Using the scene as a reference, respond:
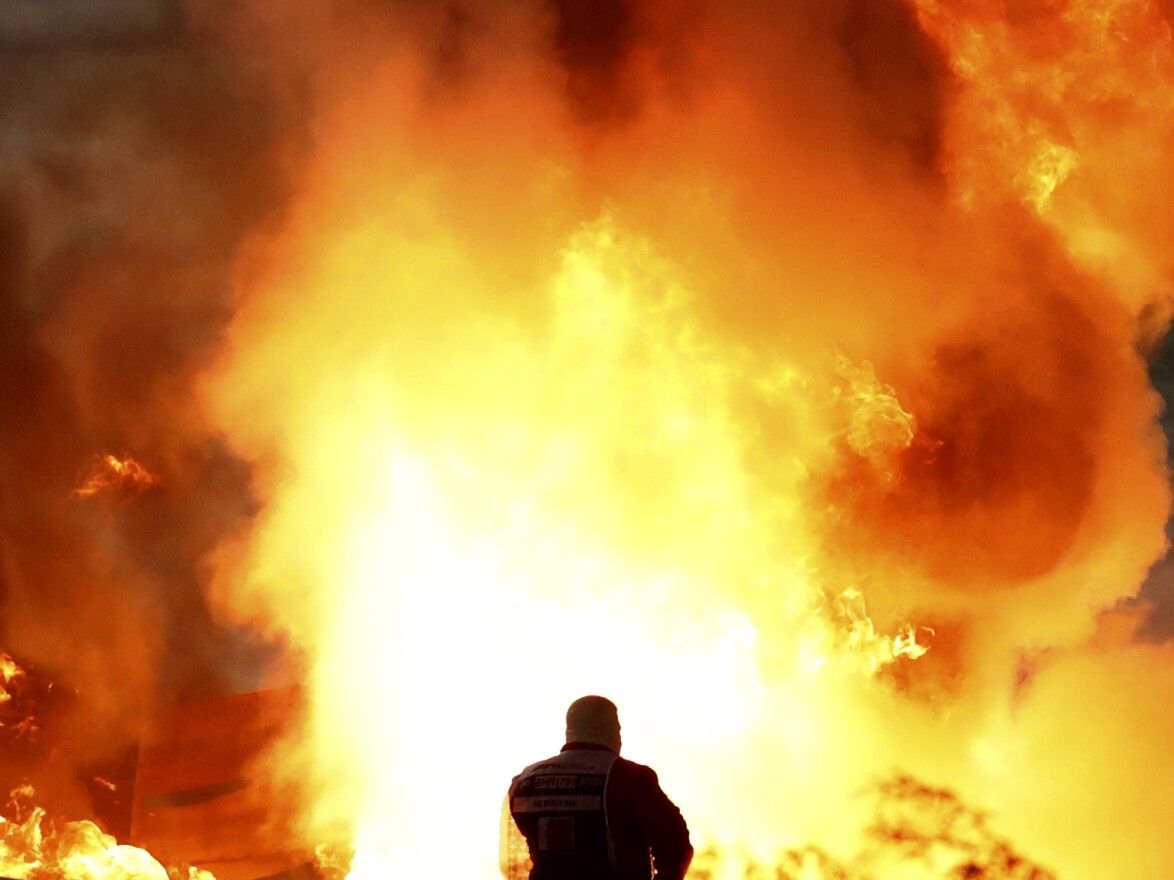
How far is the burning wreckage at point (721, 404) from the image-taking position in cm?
1138

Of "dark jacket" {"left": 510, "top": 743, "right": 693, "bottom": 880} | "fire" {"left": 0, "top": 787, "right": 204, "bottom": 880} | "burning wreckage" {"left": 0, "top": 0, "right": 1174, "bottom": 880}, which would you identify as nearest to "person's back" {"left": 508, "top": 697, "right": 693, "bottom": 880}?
"dark jacket" {"left": 510, "top": 743, "right": 693, "bottom": 880}

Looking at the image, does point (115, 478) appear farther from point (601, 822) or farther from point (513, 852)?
point (601, 822)

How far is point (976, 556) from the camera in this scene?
1226cm

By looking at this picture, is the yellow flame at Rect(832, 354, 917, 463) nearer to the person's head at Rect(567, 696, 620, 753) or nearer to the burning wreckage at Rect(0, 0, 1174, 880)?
the burning wreckage at Rect(0, 0, 1174, 880)

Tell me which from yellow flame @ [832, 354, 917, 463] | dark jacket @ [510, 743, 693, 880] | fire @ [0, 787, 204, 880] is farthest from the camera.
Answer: yellow flame @ [832, 354, 917, 463]

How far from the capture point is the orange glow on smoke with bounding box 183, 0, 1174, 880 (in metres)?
11.4

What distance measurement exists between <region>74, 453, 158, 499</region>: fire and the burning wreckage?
123 inches

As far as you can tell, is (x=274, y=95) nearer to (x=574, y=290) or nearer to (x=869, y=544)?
(x=574, y=290)

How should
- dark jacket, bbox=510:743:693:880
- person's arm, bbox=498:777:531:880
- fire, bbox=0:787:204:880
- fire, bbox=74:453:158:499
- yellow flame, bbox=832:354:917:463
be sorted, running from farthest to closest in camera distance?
fire, bbox=74:453:158:499, yellow flame, bbox=832:354:917:463, fire, bbox=0:787:204:880, person's arm, bbox=498:777:531:880, dark jacket, bbox=510:743:693:880

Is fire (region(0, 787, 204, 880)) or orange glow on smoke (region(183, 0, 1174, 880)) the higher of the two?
orange glow on smoke (region(183, 0, 1174, 880))

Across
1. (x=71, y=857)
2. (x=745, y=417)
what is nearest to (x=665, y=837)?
(x=745, y=417)

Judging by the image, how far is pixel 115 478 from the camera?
15500mm

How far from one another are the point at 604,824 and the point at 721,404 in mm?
7771

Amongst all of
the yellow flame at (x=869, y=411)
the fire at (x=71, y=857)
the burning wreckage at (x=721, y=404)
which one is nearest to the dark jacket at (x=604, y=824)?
the burning wreckage at (x=721, y=404)
